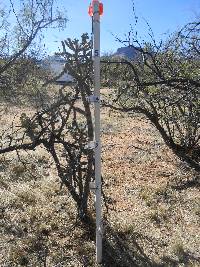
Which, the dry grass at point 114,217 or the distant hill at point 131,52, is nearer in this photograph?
the dry grass at point 114,217

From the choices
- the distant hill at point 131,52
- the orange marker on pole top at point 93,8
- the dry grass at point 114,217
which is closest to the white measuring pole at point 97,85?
the orange marker on pole top at point 93,8

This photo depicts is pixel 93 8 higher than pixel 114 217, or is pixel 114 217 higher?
pixel 93 8

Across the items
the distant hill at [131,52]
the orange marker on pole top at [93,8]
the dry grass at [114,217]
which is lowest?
the dry grass at [114,217]

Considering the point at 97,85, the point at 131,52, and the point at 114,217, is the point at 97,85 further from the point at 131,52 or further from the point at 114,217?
the point at 131,52

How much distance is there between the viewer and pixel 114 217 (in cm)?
641

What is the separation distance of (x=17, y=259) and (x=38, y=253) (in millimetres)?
285

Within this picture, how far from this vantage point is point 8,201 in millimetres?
6961

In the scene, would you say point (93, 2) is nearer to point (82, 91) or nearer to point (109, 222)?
point (82, 91)

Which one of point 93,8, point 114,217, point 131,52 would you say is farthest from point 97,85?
point 131,52

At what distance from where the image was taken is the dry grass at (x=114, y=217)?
17.7ft

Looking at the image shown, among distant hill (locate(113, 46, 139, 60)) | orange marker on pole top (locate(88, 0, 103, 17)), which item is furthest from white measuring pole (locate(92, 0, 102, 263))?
distant hill (locate(113, 46, 139, 60))

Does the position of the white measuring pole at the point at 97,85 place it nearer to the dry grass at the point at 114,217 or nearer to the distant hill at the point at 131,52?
the dry grass at the point at 114,217

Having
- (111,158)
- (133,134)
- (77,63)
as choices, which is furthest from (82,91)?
(133,134)

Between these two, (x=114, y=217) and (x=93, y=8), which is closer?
(x=93, y=8)
